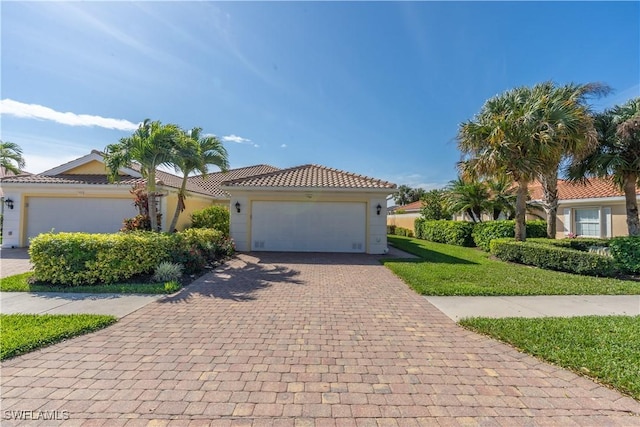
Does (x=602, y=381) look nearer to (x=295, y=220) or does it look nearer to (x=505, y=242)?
(x=505, y=242)

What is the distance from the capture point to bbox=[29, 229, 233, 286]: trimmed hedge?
22.6 feet

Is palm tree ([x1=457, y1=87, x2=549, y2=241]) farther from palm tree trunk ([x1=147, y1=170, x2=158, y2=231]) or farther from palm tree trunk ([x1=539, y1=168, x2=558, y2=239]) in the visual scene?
palm tree trunk ([x1=147, y1=170, x2=158, y2=231])

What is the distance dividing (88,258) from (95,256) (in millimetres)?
156

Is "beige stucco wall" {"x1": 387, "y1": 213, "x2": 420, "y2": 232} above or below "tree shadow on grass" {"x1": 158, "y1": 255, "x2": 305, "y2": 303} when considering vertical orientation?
above

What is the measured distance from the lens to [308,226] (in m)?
13.5

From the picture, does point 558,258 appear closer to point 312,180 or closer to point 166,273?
point 312,180

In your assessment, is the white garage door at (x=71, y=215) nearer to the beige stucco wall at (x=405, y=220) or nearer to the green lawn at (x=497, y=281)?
the green lawn at (x=497, y=281)

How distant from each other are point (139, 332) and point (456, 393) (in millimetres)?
4593

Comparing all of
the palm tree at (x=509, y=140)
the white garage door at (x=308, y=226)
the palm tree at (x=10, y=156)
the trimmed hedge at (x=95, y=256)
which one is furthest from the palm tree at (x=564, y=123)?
the palm tree at (x=10, y=156)

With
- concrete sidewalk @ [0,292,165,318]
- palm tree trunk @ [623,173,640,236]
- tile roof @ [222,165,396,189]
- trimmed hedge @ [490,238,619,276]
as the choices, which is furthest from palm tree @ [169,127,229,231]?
palm tree trunk @ [623,173,640,236]

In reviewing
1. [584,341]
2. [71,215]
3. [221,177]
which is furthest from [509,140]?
[71,215]

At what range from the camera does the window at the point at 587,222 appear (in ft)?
52.4

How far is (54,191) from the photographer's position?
13781 millimetres

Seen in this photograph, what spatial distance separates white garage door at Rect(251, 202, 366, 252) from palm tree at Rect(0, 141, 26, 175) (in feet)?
56.8
